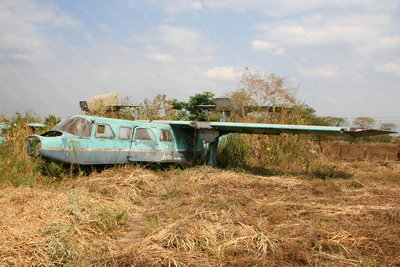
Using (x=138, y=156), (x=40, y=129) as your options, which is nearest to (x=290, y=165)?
(x=138, y=156)

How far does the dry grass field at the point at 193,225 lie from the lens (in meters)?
3.83

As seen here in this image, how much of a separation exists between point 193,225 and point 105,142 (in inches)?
201

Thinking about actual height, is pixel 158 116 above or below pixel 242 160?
above

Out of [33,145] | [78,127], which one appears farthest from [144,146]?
[33,145]

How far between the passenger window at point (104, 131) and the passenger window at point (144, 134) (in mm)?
1080

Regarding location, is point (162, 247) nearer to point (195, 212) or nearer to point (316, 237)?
point (195, 212)

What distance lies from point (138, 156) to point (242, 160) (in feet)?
18.6

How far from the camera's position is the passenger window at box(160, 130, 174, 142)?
1109cm

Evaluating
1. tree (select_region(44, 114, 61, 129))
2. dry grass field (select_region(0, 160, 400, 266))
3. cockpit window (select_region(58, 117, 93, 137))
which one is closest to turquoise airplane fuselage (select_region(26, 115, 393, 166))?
cockpit window (select_region(58, 117, 93, 137))

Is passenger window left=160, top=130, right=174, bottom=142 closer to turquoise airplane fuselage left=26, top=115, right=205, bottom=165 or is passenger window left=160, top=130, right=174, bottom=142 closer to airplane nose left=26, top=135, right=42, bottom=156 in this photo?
turquoise airplane fuselage left=26, top=115, right=205, bottom=165

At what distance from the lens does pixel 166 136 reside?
11328mm

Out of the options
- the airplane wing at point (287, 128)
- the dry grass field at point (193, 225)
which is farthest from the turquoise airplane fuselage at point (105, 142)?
the airplane wing at point (287, 128)

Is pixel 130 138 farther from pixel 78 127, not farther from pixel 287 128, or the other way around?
pixel 287 128

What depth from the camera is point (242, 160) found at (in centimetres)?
1376
